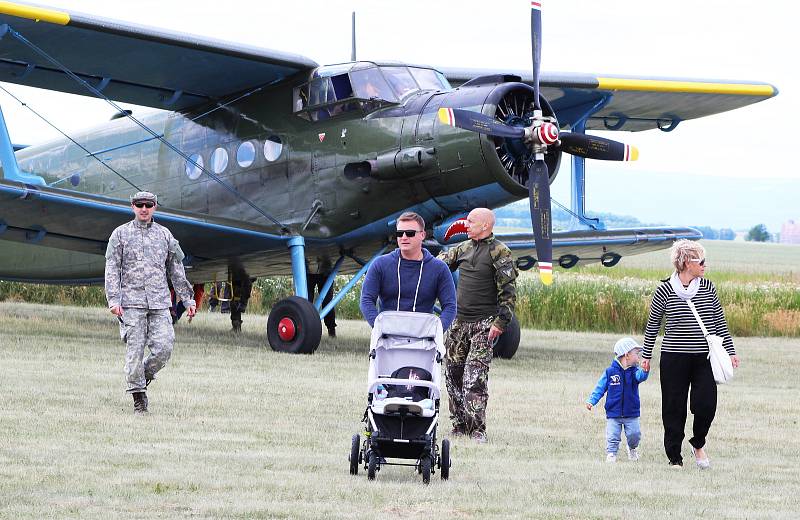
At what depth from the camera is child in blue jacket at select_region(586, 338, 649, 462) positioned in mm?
8094

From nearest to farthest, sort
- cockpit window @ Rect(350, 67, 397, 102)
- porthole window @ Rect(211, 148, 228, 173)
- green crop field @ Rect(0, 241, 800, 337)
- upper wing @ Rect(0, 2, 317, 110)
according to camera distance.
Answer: upper wing @ Rect(0, 2, 317, 110)
cockpit window @ Rect(350, 67, 397, 102)
porthole window @ Rect(211, 148, 228, 173)
green crop field @ Rect(0, 241, 800, 337)

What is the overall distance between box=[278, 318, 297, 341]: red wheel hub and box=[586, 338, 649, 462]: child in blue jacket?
711cm

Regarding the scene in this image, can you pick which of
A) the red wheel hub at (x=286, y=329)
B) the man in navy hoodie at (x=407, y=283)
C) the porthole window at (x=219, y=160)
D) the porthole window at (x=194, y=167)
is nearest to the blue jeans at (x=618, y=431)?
the man in navy hoodie at (x=407, y=283)

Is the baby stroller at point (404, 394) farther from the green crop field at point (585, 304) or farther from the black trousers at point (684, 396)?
the green crop field at point (585, 304)

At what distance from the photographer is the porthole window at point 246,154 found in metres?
16.1

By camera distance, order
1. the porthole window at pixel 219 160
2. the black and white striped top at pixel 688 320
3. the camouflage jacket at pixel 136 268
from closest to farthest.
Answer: the black and white striped top at pixel 688 320, the camouflage jacket at pixel 136 268, the porthole window at pixel 219 160

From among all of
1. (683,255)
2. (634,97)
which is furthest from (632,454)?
(634,97)

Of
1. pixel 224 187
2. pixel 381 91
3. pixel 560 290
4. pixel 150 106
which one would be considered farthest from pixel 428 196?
pixel 560 290

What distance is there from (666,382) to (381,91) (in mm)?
7469

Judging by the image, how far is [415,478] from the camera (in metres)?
7.17

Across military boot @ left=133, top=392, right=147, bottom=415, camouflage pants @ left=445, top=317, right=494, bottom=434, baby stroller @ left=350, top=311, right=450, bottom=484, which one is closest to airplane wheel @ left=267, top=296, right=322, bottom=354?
military boot @ left=133, top=392, right=147, bottom=415

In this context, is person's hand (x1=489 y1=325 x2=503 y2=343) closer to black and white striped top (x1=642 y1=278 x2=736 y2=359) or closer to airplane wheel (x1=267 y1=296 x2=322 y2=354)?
black and white striped top (x1=642 y1=278 x2=736 y2=359)

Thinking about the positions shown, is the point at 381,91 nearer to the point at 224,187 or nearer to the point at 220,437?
the point at 224,187

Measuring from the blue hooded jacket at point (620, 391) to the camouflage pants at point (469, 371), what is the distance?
0.83m
